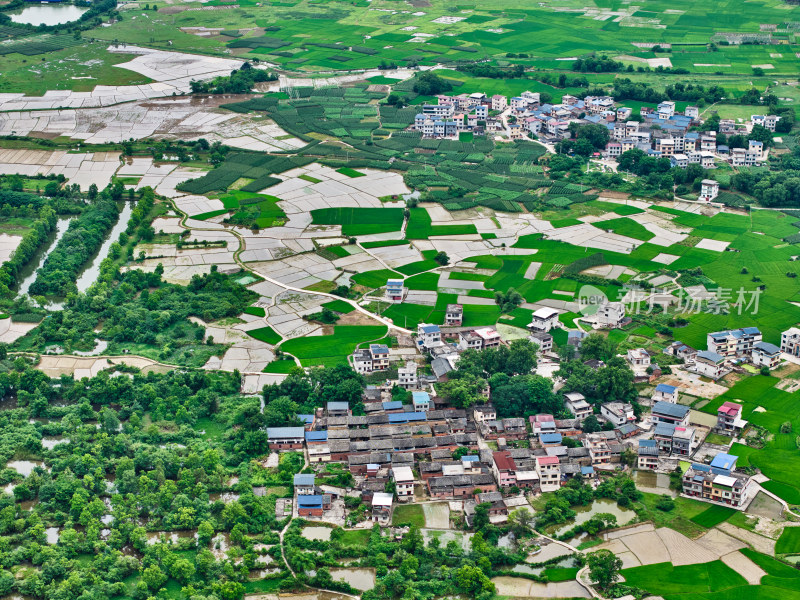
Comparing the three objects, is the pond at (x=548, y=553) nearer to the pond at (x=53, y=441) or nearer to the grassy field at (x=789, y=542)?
the grassy field at (x=789, y=542)

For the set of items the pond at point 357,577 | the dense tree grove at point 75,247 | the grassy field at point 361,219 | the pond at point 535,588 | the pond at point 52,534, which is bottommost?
the pond at point 535,588

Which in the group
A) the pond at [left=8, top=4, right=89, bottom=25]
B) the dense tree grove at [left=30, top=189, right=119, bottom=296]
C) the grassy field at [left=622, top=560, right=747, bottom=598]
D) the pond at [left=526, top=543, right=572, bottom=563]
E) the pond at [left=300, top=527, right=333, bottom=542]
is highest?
the pond at [left=8, top=4, right=89, bottom=25]

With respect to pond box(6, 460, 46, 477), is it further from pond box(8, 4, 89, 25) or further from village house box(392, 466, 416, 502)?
pond box(8, 4, 89, 25)

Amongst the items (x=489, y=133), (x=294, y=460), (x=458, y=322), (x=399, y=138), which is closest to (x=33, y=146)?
(x=399, y=138)

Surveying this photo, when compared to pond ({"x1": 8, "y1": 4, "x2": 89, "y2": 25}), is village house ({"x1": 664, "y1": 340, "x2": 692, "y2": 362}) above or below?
below

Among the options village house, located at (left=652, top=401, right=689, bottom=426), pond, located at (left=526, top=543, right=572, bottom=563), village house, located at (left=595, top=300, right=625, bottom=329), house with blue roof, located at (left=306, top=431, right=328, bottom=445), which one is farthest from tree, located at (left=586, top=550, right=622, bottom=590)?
village house, located at (left=595, top=300, right=625, bottom=329)

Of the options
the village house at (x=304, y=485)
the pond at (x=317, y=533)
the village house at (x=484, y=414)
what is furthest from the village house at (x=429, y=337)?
the pond at (x=317, y=533)

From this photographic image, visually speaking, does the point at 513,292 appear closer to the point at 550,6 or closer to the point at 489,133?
the point at 489,133
